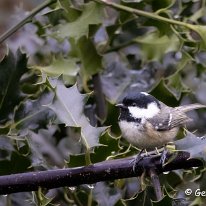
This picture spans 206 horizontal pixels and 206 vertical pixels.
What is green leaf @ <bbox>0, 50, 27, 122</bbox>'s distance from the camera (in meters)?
1.92

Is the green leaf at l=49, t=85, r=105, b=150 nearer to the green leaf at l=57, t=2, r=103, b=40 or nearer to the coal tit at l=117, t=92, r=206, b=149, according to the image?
the coal tit at l=117, t=92, r=206, b=149

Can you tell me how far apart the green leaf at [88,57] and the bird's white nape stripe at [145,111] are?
20 cm

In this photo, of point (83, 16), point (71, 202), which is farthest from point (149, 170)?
point (83, 16)

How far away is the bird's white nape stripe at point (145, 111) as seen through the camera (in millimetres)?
2117

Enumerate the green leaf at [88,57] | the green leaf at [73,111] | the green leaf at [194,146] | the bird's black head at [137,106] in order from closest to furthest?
the green leaf at [194,146]
the green leaf at [73,111]
the bird's black head at [137,106]
the green leaf at [88,57]

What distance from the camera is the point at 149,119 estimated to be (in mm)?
2139

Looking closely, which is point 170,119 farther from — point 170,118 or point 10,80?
point 10,80

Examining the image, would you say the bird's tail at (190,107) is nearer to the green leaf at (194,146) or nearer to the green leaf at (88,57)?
the green leaf at (88,57)

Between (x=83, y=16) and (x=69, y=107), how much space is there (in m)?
0.52

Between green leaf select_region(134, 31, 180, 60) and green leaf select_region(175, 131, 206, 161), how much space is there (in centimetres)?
86

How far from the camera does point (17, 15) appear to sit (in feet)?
8.21

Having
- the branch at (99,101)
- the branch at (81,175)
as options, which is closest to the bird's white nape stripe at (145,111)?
the branch at (99,101)

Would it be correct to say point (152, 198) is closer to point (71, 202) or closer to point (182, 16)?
point (71, 202)

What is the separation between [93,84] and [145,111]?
0.25 metres
